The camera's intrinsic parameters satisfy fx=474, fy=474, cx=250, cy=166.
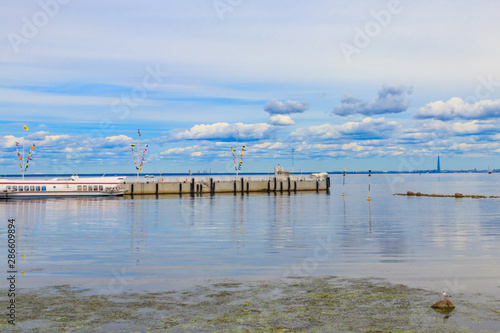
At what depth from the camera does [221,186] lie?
13762cm

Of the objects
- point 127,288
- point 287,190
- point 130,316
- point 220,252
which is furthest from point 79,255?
point 287,190

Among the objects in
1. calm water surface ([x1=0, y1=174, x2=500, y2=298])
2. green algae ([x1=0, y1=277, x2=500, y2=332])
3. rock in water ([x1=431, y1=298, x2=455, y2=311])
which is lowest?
calm water surface ([x1=0, y1=174, x2=500, y2=298])

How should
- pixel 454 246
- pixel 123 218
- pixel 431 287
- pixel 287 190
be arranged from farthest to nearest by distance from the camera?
pixel 287 190, pixel 123 218, pixel 454 246, pixel 431 287

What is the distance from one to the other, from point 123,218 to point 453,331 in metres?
52.4

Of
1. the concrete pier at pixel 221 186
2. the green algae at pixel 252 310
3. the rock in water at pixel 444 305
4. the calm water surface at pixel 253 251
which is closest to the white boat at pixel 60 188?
the concrete pier at pixel 221 186

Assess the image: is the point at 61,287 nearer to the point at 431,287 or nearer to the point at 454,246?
the point at 431,287

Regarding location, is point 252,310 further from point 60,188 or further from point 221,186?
point 221,186

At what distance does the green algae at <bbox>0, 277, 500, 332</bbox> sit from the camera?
15625 mm

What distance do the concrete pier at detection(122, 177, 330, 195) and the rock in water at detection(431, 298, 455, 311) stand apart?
11285 centimetres

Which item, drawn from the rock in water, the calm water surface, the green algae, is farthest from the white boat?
the rock in water

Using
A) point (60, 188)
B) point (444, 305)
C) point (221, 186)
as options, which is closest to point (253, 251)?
point (444, 305)

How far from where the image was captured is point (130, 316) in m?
16.9

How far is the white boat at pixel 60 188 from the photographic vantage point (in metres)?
109

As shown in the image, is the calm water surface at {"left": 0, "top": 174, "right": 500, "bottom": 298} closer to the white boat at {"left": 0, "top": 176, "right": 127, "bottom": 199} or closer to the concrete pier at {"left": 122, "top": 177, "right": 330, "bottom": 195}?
the white boat at {"left": 0, "top": 176, "right": 127, "bottom": 199}
